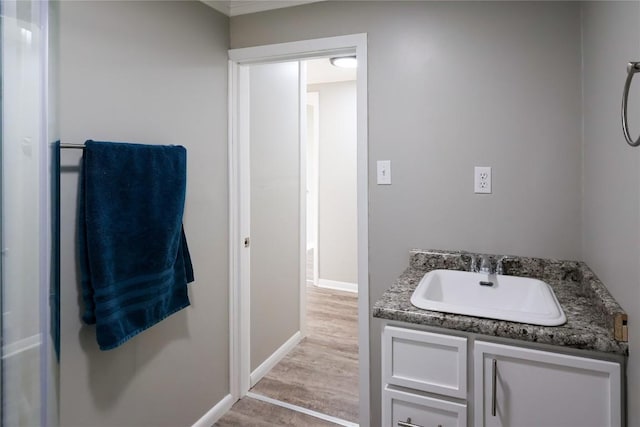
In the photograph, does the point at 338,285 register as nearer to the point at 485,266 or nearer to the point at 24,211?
the point at 485,266

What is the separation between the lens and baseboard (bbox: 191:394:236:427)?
6.68 feet

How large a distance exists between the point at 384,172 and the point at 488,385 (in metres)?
1.03

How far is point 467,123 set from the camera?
1.74 m

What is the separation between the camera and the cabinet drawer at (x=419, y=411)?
1.19 m

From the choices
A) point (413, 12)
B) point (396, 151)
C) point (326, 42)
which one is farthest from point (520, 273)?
point (326, 42)

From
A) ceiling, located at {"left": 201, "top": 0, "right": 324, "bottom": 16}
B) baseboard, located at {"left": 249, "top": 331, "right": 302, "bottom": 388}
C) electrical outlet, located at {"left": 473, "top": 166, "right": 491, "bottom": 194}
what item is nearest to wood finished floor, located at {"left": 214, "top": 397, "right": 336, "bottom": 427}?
baseboard, located at {"left": 249, "top": 331, "right": 302, "bottom": 388}

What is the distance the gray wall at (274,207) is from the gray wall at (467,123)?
0.68 meters

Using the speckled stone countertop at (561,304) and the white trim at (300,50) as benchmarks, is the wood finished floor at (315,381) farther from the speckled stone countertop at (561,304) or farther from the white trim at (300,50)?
the white trim at (300,50)

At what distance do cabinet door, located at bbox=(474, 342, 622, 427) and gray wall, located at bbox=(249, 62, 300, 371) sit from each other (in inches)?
62.5

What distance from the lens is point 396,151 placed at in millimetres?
1859

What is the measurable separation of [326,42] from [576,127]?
3.85 feet

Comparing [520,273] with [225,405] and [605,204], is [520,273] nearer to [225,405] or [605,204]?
[605,204]

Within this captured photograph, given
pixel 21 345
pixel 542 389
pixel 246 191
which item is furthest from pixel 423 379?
pixel 246 191

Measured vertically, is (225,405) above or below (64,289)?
below
